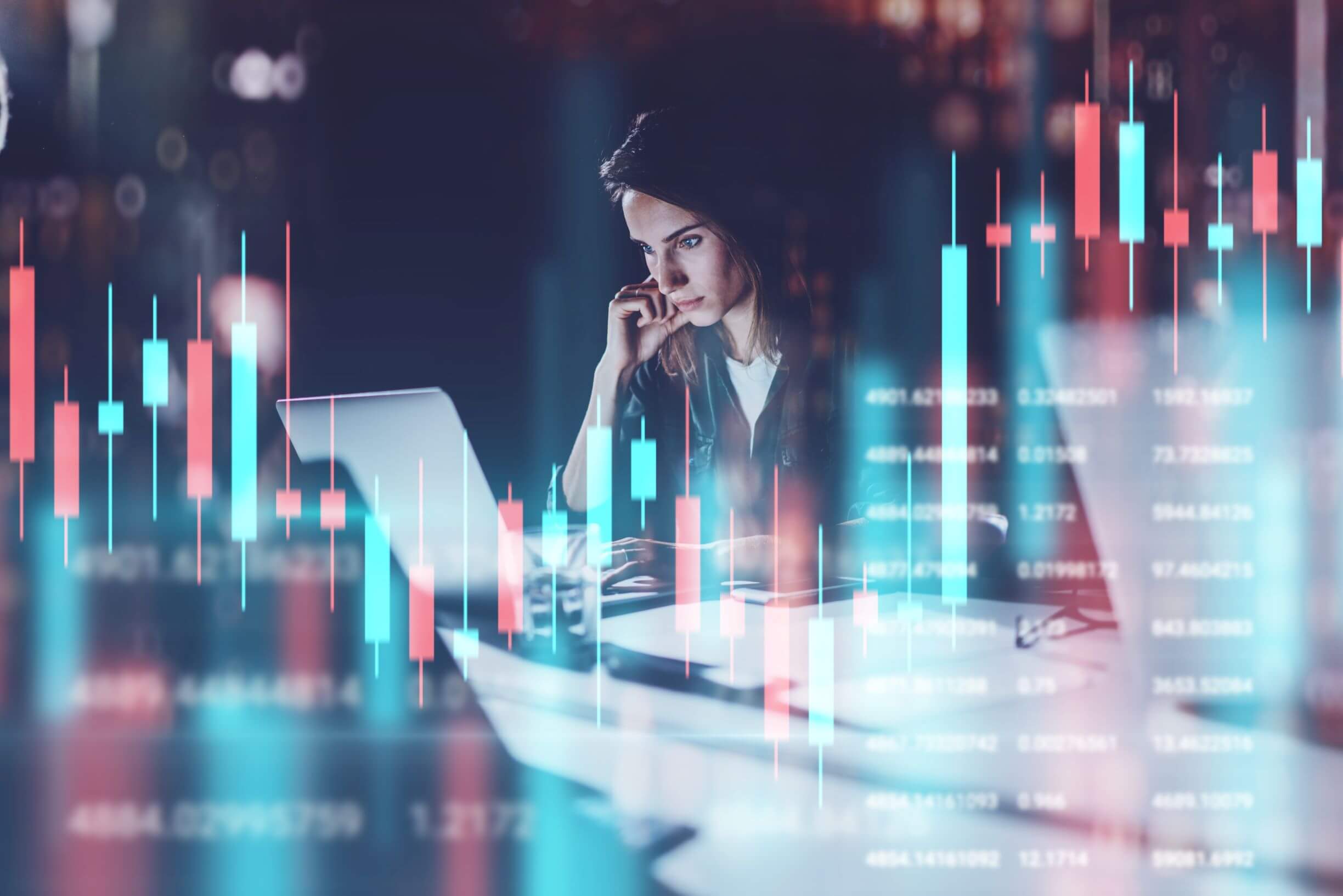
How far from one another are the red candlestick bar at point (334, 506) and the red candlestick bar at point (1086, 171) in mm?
1350

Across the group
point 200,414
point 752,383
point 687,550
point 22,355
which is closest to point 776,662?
point 687,550

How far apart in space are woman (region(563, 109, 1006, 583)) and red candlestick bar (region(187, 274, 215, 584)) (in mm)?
659

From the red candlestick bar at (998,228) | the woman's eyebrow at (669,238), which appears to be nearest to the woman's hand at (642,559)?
the woman's eyebrow at (669,238)

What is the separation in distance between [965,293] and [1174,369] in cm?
38

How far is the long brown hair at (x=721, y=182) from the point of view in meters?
1.51

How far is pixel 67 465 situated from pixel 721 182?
4.26ft

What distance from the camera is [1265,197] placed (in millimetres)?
1505

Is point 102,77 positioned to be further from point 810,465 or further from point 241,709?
point 810,465

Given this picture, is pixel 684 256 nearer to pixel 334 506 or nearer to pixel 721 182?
pixel 721 182

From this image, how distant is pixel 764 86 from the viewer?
4.97 feet

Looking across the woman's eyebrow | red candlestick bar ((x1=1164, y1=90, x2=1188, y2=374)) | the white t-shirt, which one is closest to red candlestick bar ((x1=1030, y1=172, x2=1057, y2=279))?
red candlestick bar ((x1=1164, y1=90, x2=1188, y2=374))

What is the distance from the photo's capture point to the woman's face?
153 cm

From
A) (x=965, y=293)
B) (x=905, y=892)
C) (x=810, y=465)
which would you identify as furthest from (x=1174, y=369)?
(x=905, y=892)

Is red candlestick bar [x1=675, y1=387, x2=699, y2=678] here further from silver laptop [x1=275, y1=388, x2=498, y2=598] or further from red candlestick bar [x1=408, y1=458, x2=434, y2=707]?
red candlestick bar [x1=408, y1=458, x2=434, y2=707]
